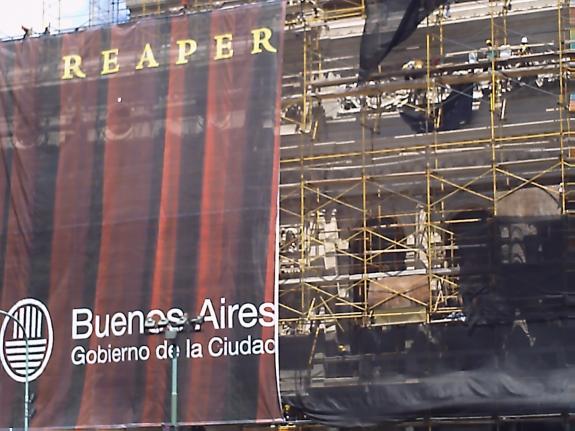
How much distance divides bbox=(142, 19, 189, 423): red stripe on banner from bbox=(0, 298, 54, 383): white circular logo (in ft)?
9.65

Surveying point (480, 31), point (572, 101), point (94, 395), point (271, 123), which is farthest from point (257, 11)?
point (94, 395)

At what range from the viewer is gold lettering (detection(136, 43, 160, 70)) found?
1486 inches

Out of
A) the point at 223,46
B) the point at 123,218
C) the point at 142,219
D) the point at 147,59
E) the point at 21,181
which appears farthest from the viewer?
the point at 21,181

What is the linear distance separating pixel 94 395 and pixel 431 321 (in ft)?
28.2

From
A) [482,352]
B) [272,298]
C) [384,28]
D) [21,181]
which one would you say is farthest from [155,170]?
[482,352]

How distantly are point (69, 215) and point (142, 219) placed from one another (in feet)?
6.94

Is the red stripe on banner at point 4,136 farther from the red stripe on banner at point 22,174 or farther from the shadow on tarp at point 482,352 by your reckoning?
the shadow on tarp at point 482,352

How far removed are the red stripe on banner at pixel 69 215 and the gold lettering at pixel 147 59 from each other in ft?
4.22

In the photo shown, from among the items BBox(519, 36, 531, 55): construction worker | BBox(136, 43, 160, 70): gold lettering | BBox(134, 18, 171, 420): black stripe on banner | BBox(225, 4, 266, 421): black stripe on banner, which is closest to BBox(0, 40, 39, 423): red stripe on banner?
BBox(136, 43, 160, 70): gold lettering

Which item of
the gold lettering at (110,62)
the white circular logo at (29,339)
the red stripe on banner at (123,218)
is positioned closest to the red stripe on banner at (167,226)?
the red stripe on banner at (123,218)

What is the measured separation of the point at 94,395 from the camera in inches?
1426

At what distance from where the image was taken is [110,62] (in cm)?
3828

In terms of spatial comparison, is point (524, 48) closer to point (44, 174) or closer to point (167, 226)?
point (167, 226)

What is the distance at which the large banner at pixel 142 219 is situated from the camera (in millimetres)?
35375
